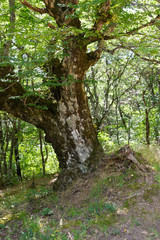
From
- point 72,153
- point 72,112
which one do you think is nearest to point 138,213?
point 72,153

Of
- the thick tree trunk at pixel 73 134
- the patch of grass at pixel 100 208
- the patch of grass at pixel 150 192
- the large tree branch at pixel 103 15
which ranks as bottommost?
the patch of grass at pixel 100 208

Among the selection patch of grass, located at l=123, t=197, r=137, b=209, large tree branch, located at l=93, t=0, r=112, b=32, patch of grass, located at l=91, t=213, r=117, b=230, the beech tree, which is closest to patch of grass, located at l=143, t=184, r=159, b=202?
patch of grass, located at l=123, t=197, r=137, b=209

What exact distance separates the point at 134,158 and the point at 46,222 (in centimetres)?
248

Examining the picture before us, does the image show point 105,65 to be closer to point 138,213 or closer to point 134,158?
point 134,158

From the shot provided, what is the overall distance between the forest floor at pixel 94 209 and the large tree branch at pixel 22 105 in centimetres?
197

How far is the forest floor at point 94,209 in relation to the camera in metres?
3.54

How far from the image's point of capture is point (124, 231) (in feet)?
11.4

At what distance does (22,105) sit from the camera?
5.99 m

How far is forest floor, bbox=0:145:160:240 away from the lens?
11.6ft

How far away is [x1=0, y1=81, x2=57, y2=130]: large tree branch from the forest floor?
6.45 ft

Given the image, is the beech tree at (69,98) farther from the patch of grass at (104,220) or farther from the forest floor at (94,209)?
the patch of grass at (104,220)

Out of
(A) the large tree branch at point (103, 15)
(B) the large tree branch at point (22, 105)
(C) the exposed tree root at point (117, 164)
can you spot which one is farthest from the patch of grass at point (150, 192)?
(A) the large tree branch at point (103, 15)

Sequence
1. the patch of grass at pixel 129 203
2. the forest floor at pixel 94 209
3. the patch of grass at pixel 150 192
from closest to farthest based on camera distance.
Result: the forest floor at pixel 94 209 < the patch of grass at pixel 129 203 < the patch of grass at pixel 150 192

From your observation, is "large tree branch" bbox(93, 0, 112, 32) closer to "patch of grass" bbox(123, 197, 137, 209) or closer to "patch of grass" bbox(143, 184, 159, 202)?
"patch of grass" bbox(143, 184, 159, 202)
